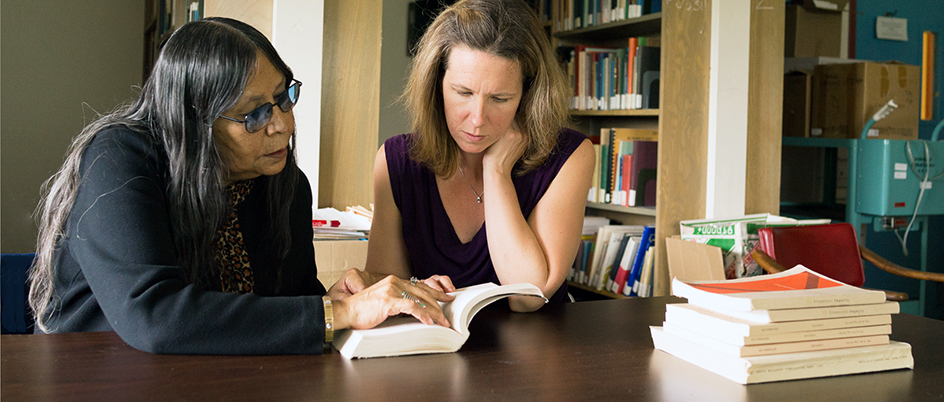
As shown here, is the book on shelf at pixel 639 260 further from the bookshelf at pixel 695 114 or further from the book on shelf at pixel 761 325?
the book on shelf at pixel 761 325

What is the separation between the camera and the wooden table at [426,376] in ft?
2.56

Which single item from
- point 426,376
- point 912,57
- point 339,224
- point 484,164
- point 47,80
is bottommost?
point 426,376

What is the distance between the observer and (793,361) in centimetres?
88

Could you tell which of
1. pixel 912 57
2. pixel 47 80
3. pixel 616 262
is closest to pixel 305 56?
pixel 47 80

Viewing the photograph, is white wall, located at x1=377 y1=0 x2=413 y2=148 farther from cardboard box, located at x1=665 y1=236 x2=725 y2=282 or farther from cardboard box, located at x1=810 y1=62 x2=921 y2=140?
cardboard box, located at x1=810 y1=62 x2=921 y2=140

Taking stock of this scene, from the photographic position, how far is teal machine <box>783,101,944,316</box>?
10.9 ft

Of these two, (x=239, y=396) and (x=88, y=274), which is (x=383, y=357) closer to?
(x=239, y=396)

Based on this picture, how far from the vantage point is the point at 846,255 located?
8.87ft

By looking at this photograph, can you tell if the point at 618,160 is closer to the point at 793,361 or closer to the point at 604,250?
the point at 604,250

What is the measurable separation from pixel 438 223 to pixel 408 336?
70 cm

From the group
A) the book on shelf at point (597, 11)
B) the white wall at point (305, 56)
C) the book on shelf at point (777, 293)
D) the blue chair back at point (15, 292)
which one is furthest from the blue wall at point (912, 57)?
the blue chair back at point (15, 292)

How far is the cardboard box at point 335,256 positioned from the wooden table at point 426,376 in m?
1.17

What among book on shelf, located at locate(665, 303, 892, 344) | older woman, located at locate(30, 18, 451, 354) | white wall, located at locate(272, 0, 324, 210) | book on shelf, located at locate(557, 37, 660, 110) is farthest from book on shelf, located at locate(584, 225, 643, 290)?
book on shelf, located at locate(665, 303, 892, 344)

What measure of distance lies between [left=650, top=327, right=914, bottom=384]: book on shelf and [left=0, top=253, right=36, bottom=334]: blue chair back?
1353 millimetres
